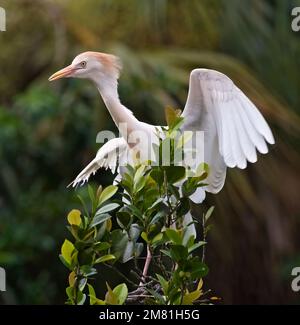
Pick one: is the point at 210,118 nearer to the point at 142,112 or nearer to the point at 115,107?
the point at 115,107

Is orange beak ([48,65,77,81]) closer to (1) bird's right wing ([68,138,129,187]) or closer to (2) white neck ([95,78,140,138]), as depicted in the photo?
(2) white neck ([95,78,140,138])

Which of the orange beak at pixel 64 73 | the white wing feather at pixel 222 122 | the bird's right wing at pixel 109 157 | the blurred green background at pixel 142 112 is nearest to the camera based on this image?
the white wing feather at pixel 222 122

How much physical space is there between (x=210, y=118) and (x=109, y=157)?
335 millimetres

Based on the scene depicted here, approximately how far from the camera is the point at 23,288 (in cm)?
485

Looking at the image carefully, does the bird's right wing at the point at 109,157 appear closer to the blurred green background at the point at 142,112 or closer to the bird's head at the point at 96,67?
the bird's head at the point at 96,67

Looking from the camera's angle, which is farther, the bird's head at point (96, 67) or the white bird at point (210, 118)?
the bird's head at point (96, 67)

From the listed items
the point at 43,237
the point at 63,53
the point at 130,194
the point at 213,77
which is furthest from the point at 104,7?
A: the point at 130,194

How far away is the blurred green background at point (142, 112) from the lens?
471 cm

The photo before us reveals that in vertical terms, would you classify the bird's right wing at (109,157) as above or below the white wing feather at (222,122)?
below

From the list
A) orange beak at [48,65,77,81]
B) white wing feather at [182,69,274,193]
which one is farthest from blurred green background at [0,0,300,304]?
white wing feather at [182,69,274,193]

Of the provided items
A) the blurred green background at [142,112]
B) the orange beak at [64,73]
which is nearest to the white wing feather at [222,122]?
the orange beak at [64,73]

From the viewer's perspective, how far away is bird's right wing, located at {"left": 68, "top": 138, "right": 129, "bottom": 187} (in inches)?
117

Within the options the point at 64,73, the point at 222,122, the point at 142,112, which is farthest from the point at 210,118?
the point at 142,112

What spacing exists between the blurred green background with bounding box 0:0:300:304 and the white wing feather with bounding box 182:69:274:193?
5.70 feet
